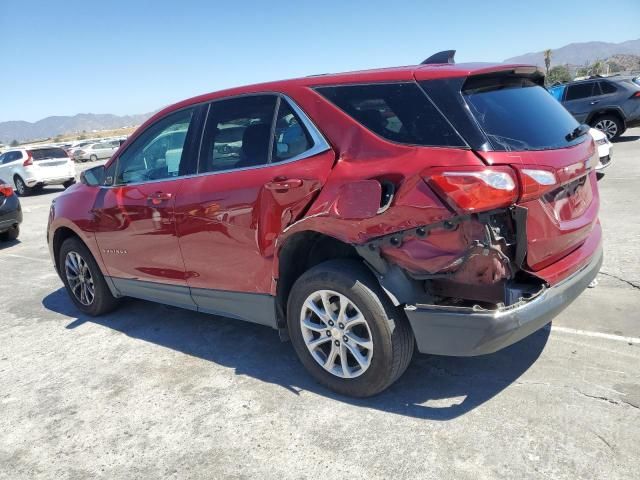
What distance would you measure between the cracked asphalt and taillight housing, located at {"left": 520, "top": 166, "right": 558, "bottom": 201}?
1.19m

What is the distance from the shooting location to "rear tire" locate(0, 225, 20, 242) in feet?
31.2

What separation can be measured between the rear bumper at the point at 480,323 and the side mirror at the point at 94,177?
3.15m

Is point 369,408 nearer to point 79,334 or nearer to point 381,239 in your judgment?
point 381,239

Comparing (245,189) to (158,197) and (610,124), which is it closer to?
(158,197)

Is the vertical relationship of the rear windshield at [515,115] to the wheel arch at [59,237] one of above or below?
above

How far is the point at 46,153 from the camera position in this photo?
18.4 meters

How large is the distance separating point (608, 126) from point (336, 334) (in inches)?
556

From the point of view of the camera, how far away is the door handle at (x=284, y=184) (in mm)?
3080

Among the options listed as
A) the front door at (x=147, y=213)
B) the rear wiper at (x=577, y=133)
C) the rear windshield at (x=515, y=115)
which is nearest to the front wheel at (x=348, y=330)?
the rear windshield at (x=515, y=115)

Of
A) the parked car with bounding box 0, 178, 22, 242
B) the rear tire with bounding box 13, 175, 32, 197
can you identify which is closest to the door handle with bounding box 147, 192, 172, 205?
the parked car with bounding box 0, 178, 22, 242

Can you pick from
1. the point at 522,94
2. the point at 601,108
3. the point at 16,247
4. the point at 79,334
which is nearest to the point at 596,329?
the point at 522,94

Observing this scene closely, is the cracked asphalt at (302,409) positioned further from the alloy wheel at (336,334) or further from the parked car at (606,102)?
the parked car at (606,102)

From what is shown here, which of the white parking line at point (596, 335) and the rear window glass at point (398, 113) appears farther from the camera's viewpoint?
the white parking line at point (596, 335)

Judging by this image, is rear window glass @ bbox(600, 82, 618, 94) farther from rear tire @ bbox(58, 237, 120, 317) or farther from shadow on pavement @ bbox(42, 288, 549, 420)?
rear tire @ bbox(58, 237, 120, 317)
